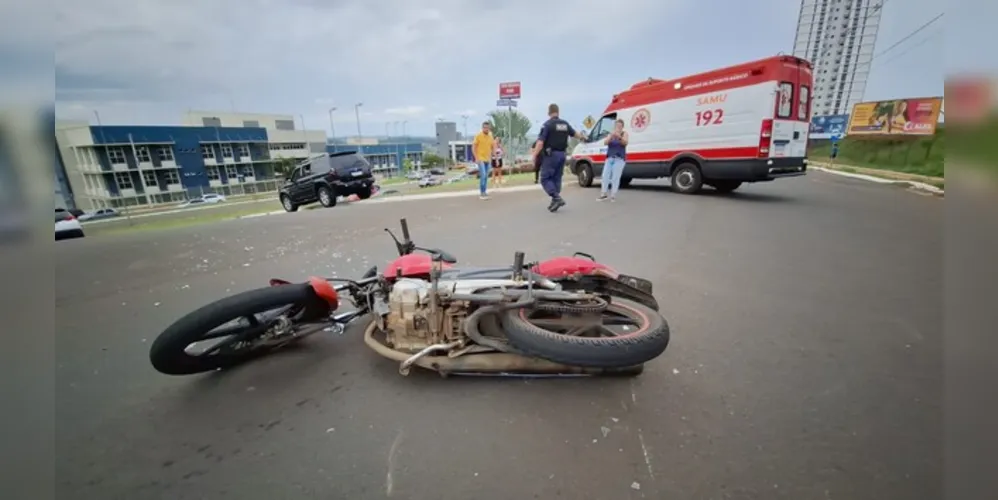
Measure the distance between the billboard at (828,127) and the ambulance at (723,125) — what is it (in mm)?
26023

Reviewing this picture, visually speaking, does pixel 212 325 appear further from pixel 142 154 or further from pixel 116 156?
pixel 142 154

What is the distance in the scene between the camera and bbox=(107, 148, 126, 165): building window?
31.5 meters

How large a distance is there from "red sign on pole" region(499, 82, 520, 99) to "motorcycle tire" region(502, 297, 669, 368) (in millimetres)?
22658

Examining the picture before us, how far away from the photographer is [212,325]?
2033mm

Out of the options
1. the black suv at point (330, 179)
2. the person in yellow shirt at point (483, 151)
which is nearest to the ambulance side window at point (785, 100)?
the person in yellow shirt at point (483, 151)

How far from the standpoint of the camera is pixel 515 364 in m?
2.12

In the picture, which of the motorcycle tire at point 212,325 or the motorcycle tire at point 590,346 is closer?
the motorcycle tire at point 590,346

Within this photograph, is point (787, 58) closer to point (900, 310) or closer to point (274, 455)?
point (900, 310)

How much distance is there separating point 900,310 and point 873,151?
25827 mm

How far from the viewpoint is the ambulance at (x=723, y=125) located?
7891mm

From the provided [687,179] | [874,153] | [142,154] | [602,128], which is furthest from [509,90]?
[142,154]

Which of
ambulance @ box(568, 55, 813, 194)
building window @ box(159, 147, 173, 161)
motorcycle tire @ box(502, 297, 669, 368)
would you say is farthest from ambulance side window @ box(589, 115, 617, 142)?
building window @ box(159, 147, 173, 161)
